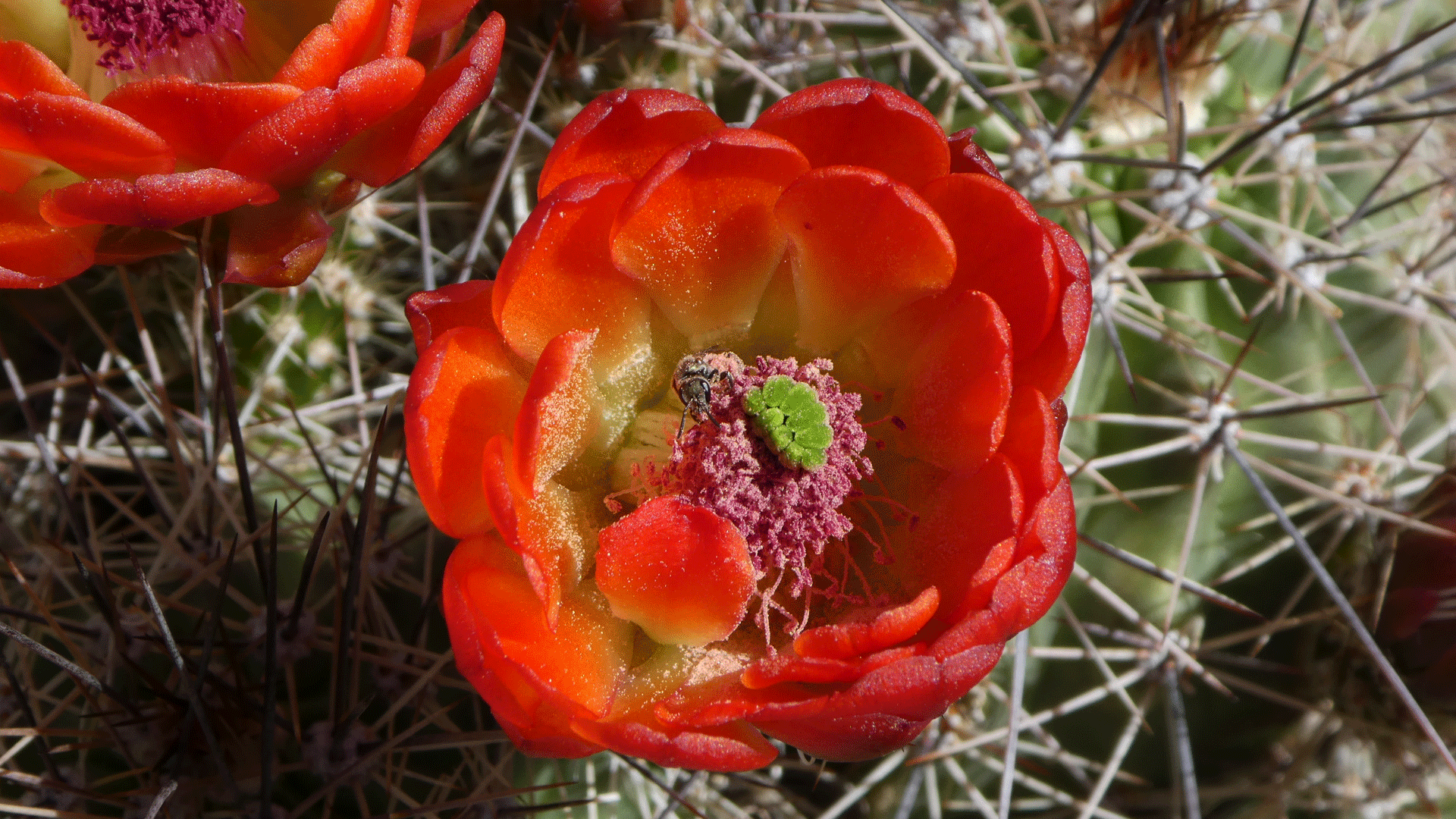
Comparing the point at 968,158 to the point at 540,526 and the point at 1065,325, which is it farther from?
the point at 540,526

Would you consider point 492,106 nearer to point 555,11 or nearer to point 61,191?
point 555,11

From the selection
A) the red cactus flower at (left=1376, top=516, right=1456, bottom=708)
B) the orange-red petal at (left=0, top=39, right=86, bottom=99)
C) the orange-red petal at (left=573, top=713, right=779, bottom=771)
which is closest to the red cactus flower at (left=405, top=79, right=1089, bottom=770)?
the orange-red petal at (left=573, top=713, right=779, bottom=771)

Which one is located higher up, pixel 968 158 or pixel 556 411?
pixel 968 158

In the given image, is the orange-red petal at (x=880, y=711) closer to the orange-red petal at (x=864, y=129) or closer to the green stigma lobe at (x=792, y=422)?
the green stigma lobe at (x=792, y=422)

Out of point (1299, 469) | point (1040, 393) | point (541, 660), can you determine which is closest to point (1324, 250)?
point (1299, 469)

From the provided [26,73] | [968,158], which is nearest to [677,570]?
[968,158]

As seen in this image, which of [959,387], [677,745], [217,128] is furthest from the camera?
[959,387]
